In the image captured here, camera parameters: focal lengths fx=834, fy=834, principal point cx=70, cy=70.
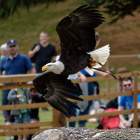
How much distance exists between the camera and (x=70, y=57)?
409 inches

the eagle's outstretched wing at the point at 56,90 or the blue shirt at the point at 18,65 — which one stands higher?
the blue shirt at the point at 18,65

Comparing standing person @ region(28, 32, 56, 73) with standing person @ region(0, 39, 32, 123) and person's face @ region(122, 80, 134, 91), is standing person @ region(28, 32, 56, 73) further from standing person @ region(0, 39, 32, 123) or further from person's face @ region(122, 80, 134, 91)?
person's face @ region(122, 80, 134, 91)

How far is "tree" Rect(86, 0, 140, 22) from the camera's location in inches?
333

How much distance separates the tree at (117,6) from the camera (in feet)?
27.7

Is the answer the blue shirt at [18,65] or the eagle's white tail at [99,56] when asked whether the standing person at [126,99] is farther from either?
the eagle's white tail at [99,56]

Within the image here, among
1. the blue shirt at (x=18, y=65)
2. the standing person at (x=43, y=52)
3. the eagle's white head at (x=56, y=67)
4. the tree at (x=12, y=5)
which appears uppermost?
the standing person at (x=43, y=52)

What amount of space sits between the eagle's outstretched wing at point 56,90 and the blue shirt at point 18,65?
2.96 metres

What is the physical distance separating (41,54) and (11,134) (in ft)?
17.7

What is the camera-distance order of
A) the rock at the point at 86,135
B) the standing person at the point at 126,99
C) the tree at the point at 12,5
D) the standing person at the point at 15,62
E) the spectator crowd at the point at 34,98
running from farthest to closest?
1. the standing person at the point at 15,62
2. the standing person at the point at 126,99
3. the spectator crowd at the point at 34,98
4. the tree at the point at 12,5
5. the rock at the point at 86,135

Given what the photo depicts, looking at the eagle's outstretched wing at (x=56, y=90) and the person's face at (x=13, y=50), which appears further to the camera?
the person's face at (x=13, y=50)

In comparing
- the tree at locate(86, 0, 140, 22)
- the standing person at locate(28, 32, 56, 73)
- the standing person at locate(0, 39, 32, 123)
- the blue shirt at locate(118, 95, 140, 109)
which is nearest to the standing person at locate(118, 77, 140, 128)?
the blue shirt at locate(118, 95, 140, 109)

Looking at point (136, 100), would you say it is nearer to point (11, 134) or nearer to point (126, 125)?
point (126, 125)

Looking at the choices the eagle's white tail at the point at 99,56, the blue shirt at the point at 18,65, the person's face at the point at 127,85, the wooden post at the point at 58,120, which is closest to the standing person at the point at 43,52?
the blue shirt at the point at 18,65

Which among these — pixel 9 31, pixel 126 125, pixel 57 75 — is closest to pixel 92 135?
pixel 57 75
